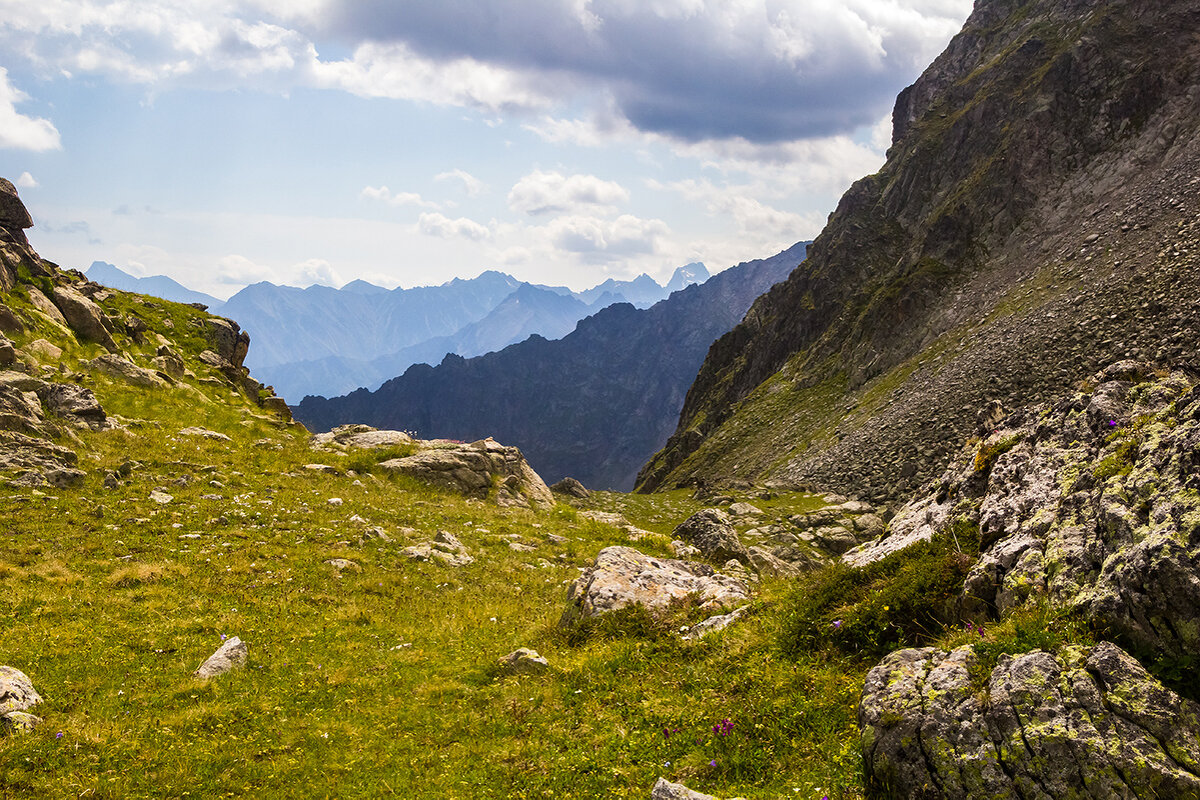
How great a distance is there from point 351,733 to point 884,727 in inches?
394

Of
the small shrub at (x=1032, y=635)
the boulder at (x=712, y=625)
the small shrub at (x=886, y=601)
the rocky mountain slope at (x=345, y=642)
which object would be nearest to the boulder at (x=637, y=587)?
the rocky mountain slope at (x=345, y=642)

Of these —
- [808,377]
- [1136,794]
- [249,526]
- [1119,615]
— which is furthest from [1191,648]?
[808,377]

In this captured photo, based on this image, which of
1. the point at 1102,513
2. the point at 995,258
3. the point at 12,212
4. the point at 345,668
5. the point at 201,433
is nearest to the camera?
the point at 1102,513

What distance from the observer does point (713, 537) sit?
2867cm

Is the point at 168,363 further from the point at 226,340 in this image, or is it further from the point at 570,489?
the point at 570,489

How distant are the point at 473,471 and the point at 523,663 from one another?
2295 centimetres

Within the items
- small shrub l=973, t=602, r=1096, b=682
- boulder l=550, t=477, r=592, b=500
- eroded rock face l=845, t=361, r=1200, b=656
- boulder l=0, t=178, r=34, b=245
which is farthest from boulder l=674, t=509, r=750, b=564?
boulder l=0, t=178, r=34, b=245

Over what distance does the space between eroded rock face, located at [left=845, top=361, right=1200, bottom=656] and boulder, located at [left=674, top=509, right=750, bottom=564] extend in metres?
10.5

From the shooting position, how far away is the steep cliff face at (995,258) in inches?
1911

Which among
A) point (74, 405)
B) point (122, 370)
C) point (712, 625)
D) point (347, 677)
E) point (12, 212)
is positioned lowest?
point (712, 625)

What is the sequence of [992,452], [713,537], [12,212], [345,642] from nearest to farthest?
1. [345,642]
2. [992,452]
3. [713,537]
4. [12,212]

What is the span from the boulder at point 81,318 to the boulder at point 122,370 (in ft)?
15.1

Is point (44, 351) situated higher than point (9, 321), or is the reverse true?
point (9, 321)

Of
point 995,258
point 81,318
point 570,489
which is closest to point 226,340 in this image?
point 81,318
